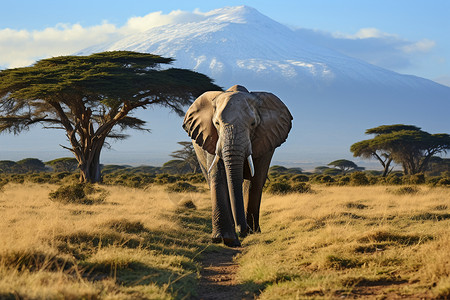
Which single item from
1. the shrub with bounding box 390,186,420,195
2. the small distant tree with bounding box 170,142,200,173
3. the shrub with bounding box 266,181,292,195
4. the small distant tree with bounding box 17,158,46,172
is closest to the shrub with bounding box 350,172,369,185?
the shrub with bounding box 390,186,420,195

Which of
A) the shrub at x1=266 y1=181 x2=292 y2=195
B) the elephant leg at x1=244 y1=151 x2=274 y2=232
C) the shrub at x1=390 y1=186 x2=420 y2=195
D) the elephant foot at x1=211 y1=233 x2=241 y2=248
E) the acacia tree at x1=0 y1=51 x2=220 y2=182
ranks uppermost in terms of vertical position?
the acacia tree at x1=0 y1=51 x2=220 y2=182

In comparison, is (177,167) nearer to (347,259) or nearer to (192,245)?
(192,245)

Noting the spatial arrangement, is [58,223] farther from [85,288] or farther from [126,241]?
[85,288]

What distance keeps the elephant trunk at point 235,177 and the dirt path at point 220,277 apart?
760mm

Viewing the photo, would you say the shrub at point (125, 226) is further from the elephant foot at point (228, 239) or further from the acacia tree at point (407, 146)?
the acacia tree at point (407, 146)

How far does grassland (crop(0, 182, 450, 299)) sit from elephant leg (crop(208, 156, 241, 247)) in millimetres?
251

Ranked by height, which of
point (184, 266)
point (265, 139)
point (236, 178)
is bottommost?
point (184, 266)

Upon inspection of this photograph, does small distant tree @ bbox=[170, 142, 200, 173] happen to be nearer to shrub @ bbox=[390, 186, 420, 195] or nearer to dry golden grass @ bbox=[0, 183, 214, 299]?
shrub @ bbox=[390, 186, 420, 195]

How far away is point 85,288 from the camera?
202 inches

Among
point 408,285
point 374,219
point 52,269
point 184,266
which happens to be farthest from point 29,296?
point 374,219

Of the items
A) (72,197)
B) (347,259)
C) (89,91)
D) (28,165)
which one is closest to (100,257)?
(347,259)

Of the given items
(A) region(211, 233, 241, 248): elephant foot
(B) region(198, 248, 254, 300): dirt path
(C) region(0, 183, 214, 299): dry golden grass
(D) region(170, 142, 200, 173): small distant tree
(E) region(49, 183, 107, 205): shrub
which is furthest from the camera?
(D) region(170, 142, 200, 173): small distant tree

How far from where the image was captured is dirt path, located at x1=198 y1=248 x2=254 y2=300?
643 centimetres

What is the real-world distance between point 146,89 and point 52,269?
2049 cm
